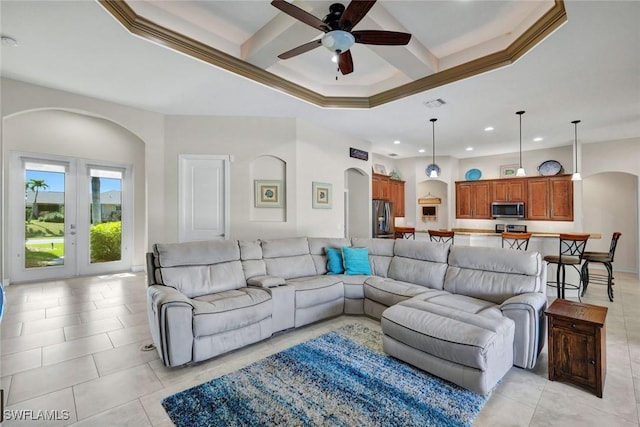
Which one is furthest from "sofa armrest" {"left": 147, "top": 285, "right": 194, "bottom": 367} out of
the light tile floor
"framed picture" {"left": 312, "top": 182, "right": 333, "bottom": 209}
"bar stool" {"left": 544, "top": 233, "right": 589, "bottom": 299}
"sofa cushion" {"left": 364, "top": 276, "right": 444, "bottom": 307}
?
"bar stool" {"left": 544, "top": 233, "right": 589, "bottom": 299}

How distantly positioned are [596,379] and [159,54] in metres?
4.81

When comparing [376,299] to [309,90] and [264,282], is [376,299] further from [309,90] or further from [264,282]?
[309,90]

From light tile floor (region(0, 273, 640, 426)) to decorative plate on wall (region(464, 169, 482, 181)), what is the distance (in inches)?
187

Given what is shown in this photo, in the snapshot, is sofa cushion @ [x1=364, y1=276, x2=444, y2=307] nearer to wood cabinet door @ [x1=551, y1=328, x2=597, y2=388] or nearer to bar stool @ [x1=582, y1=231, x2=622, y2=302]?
wood cabinet door @ [x1=551, y1=328, x2=597, y2=388]

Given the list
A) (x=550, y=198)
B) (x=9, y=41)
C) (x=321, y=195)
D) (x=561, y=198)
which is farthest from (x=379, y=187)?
(x=9, y=41)

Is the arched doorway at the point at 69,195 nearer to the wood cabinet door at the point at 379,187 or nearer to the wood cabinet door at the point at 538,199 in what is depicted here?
the wood cabinet door at the point at 379,187

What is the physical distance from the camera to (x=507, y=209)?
7520mm

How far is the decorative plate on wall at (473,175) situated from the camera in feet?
26.9

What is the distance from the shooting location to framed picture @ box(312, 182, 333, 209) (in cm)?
557

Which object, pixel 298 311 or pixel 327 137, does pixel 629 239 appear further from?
pixel 298 311

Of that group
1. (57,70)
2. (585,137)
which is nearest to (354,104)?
(57,70)

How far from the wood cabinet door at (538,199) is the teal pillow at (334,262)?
5794mm

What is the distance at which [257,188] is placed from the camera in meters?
5.19

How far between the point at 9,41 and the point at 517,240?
23.6 ft
